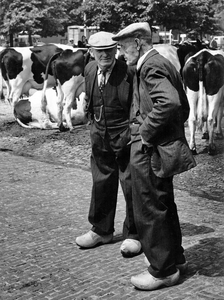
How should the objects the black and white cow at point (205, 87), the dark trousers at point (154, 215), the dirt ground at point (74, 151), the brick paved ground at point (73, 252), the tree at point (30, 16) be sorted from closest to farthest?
1. the dark trousers at point (154, 215)
2. the brick paved ground at point (73, 252)
3. the dirt ground at point (74, 151)
4. the black and white cow at point (205, 87)
5. the tree at point (30, 16)

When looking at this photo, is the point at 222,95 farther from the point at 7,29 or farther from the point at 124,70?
the point at 7,29

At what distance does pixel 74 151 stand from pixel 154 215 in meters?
7.44

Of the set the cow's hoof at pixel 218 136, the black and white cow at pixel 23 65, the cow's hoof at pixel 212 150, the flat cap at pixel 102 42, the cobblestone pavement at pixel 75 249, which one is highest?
the flat cap at pixel 102 42

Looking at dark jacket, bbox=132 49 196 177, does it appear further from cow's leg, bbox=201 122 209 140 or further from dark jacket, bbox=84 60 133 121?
cow's leg, bbox=201 122 209 140

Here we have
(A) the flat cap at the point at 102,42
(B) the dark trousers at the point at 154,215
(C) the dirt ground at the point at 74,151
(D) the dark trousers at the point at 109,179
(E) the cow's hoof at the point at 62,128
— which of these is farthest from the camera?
(E) the cow's hoof at the point at 62,128

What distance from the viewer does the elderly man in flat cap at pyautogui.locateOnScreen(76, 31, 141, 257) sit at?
5.78 meters

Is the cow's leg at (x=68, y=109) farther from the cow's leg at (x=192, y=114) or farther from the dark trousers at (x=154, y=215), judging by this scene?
the dark trousers at (x=154, y=215)

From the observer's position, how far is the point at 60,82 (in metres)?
14.8

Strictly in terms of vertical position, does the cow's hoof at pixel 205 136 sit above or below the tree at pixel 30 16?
below

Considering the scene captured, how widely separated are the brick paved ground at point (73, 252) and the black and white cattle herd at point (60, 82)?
10.5 ft

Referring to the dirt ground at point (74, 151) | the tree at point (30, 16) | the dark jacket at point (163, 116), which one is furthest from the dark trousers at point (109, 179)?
the tree at point (30, 16)

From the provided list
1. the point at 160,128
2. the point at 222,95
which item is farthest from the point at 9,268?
the point at 222,95

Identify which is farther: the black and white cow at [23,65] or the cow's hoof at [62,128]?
the black and white cow at [23,65]

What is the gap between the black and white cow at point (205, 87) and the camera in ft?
36.7
